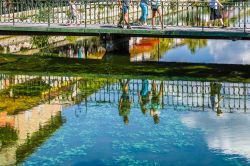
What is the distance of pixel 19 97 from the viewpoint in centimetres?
1995

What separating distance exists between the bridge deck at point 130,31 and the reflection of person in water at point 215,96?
3904 millimetres

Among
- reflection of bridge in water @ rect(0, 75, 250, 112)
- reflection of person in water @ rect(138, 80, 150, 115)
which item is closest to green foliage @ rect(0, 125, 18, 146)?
reflection of bridge in water @ rect(0, 75, 250, 112)

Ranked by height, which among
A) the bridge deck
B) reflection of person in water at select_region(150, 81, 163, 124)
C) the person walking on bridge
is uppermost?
the person walking on bridge

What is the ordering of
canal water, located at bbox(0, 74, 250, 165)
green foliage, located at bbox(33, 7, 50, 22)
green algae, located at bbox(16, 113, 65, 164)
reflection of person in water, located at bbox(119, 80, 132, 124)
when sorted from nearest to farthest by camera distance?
canal water, located at bbox(0, 74, 250, 165)
green algae, located at bbox(16, 113, 65, 164)
reflection of person in water, located at bbox(119, 80, 132, 124)
green foliage, located at bbox(33, 7, 50, 22)

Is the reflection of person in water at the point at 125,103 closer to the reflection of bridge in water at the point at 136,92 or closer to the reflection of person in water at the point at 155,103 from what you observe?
the reflection of bridge in water at the point at 136,92

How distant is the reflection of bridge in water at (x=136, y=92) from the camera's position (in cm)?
1891

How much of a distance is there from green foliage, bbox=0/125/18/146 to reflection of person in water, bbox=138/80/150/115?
361cm

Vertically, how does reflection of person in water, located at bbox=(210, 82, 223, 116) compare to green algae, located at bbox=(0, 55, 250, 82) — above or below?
below

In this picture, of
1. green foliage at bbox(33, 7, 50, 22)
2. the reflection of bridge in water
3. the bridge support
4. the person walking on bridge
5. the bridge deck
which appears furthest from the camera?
the bridge support

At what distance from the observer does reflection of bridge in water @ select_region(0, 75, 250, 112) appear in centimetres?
1891

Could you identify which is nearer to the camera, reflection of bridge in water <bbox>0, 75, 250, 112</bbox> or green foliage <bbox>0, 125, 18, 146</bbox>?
green foliage <bbox>0, 125, 18, 146</bbox>

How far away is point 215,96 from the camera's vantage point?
777 inches

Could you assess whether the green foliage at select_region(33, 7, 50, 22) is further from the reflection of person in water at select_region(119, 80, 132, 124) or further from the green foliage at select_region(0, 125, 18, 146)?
the green foliage at select_region(0, 125, 18, 146)

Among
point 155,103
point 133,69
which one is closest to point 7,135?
point 155,103
